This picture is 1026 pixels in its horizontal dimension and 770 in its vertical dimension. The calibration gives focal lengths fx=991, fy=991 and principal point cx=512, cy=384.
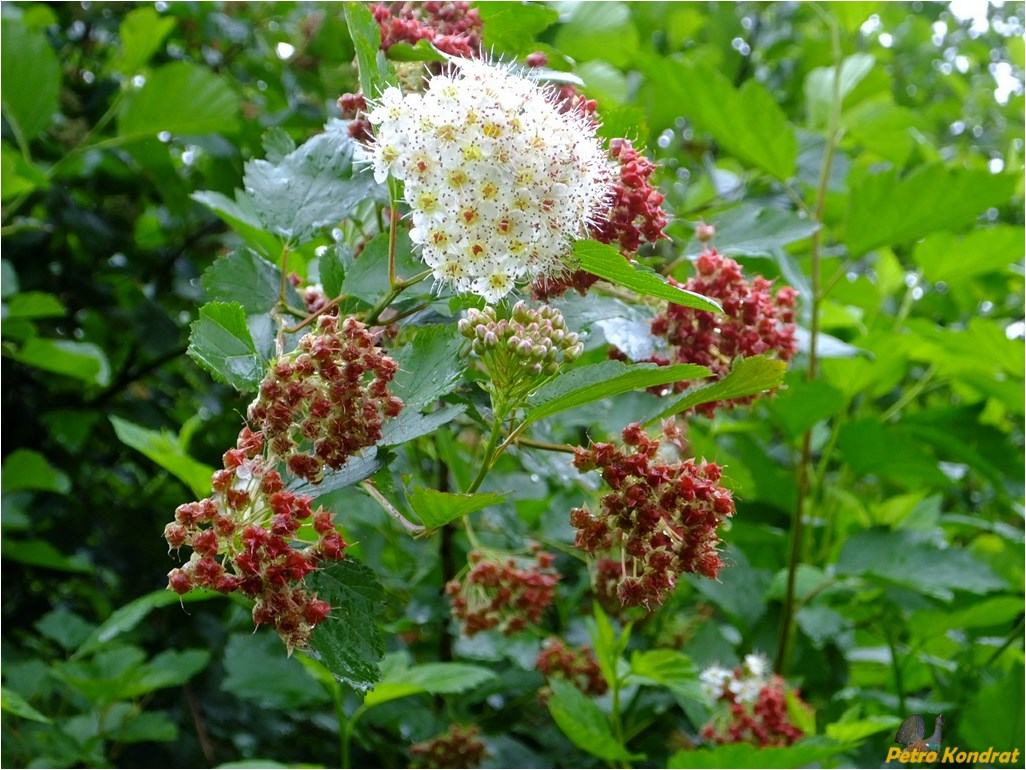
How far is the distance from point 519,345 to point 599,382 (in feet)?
0.19

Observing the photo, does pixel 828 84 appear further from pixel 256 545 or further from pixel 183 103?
pixel 256 545

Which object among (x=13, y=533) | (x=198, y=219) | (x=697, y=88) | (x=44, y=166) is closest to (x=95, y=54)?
(x=44, y=166)

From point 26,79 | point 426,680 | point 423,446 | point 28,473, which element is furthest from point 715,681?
point 26,79

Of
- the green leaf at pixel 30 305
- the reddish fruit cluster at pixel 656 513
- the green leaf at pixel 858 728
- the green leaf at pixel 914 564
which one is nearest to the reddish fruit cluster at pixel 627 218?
the reddish fruit cluster at pixel 656 513

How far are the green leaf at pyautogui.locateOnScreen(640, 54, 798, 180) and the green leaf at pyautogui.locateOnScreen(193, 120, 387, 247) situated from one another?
1.91ft

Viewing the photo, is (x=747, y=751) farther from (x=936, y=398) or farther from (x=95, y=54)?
(x=95, y=54)

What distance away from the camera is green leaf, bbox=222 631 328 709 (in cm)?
127

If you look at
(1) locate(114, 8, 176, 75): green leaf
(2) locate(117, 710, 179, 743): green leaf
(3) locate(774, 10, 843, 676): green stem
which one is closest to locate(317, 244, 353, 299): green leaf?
(3) locate(774, 10, 843, 676): green stem

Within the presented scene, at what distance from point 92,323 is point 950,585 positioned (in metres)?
1.49

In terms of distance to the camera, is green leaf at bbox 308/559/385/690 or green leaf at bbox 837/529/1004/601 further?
green leaf at bbox 837/529/1004/601

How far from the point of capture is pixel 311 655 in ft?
2.12

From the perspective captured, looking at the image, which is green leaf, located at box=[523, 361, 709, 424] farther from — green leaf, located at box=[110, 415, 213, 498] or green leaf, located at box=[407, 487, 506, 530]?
green leaf, located at box=[110, 415, 213, 498]

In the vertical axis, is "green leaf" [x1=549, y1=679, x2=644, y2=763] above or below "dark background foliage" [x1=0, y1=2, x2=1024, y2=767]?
below

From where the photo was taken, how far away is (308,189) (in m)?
0.84
